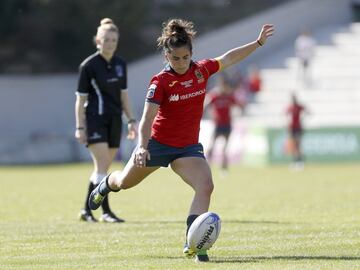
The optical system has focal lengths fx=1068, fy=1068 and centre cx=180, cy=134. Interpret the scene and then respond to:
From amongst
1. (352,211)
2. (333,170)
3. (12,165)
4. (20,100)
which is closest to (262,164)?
(333,170)

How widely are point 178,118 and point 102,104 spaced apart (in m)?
3.74

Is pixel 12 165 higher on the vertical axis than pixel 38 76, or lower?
lower

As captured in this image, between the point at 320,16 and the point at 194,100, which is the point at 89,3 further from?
the point at 194,100

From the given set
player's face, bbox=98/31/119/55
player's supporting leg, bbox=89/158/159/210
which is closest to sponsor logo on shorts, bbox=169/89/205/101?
player's supporting leg, bbox=89/158/159/210

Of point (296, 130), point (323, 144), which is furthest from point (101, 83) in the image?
point (323, 144)

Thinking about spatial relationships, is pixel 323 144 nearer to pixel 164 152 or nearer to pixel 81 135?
pixel 81 135

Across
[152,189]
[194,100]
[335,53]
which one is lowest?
[152,189]

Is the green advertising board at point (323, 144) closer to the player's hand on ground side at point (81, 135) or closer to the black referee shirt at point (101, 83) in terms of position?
the black referee shirt at point (101, 83)

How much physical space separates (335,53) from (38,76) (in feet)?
36.0

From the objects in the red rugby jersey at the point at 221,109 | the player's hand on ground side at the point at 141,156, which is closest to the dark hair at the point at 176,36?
the player's hand on ground side at the point at 141,156

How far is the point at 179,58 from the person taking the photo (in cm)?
911

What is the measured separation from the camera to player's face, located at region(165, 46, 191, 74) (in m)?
9.08

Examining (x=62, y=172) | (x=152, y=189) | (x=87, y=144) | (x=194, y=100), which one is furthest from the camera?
(x=62, y=172)

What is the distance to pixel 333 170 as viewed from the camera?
86.0ft
